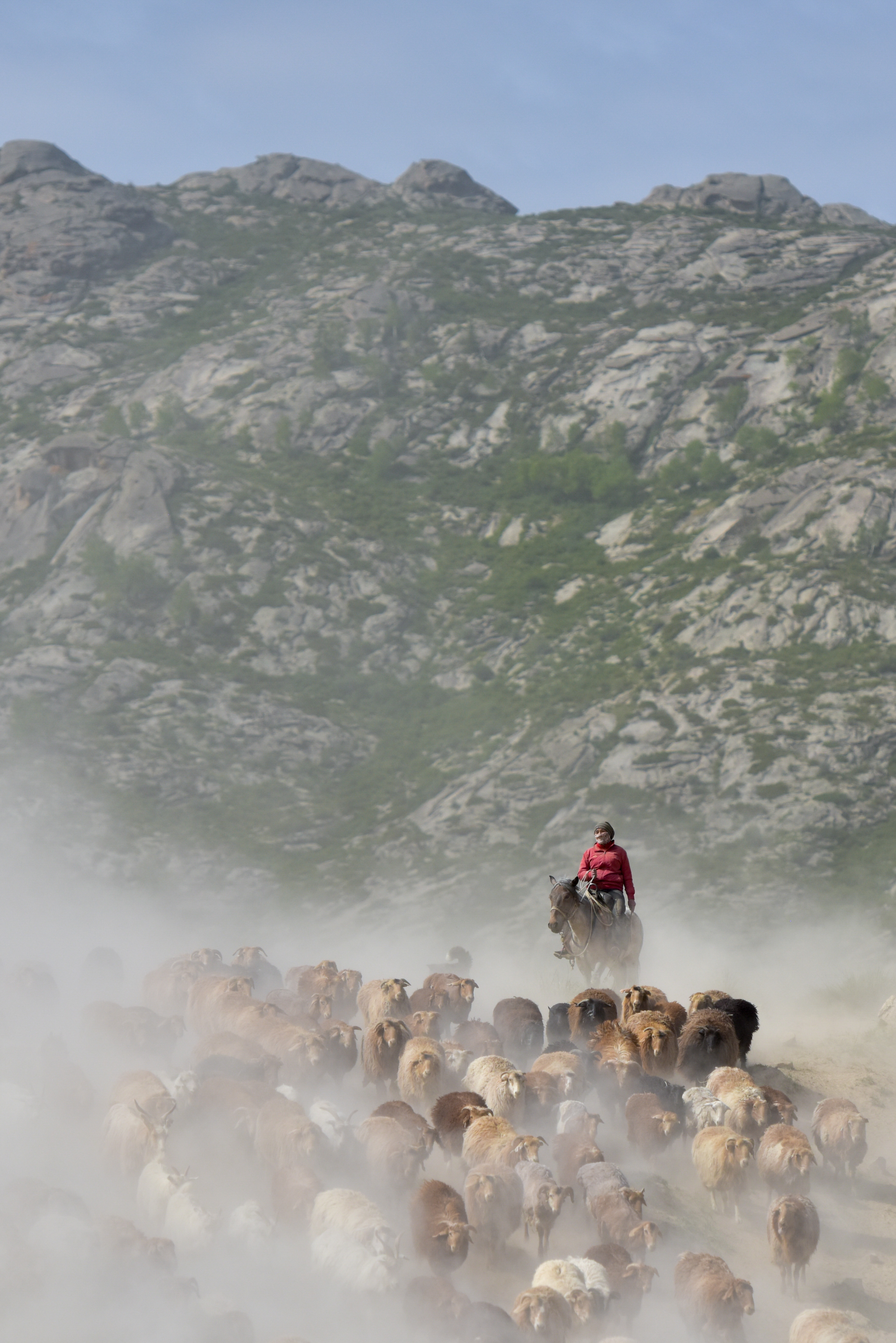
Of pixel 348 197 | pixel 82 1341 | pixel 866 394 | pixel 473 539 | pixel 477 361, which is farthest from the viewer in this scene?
pixel 348 197

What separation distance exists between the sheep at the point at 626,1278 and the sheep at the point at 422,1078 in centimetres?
530

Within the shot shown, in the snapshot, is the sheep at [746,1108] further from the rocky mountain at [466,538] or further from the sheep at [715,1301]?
the rocky mountain at [466,538]

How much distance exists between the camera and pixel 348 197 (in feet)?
423

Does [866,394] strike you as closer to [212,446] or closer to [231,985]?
[212,446]

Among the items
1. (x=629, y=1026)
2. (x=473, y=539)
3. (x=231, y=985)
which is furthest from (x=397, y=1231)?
(x=473, y=539)

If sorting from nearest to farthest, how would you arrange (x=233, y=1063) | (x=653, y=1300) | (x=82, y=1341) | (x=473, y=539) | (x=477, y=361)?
(x=82, y=1341)
(x=653, y=1300)
(x=233, y=1063)
(x=473, y=539)
(x=477, y=361)

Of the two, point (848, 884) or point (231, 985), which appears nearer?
point (231, 985)

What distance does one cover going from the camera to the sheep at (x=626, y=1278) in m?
13.2

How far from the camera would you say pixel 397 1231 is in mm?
15305

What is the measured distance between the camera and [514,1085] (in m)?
17.8

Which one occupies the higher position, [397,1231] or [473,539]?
[473,539]

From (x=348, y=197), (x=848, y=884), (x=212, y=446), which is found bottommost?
(x=848, y=884)

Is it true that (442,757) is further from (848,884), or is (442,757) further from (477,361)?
Result: (477,361)

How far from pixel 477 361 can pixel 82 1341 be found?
83.9 m
